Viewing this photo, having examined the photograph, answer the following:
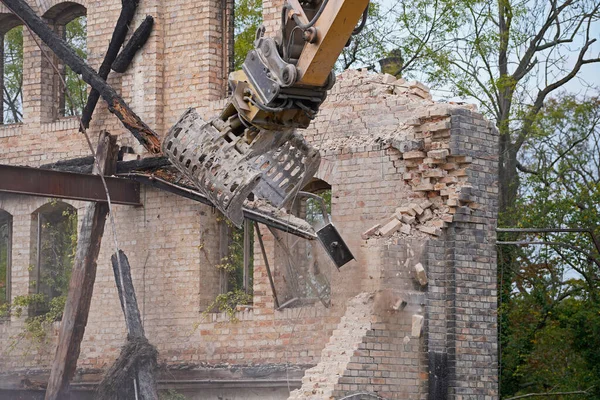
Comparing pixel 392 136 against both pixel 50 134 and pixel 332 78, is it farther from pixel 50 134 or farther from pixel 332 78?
pixel 50 134

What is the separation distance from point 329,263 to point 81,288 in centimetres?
343

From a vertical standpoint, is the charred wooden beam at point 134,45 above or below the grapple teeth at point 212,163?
above

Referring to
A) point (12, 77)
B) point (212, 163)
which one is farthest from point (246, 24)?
point (212, 163)

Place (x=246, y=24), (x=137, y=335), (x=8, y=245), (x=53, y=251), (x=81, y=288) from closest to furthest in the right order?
(x=137, y=335), (x=81, y=288), (x=53, y=251), (x=8, y=245), (x=246, y=24)

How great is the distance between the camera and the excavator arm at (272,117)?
389 inches

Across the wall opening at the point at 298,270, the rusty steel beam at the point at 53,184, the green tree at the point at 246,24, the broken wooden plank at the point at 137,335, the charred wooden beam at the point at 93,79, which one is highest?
the green tree at the point at 246,24

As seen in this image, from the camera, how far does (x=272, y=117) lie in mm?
10438

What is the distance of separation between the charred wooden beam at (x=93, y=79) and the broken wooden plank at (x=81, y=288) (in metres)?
0.56

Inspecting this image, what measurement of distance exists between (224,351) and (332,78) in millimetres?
5693

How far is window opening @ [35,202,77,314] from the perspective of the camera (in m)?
17.3

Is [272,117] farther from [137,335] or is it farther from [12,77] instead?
[12,77]

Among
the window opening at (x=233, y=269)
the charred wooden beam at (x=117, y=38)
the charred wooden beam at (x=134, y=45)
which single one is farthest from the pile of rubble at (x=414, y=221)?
the charred wooden beam at (x=117, y=38)

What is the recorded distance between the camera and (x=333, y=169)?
1402 cm

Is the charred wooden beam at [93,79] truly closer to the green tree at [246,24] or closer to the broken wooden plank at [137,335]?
the broken wooden plank at [137,335]
